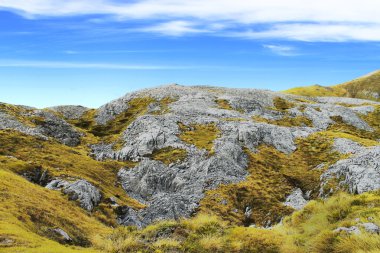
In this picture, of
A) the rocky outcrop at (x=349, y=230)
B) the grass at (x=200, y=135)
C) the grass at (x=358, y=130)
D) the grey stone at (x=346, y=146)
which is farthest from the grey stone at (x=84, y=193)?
the grass at (x=358, y=130)

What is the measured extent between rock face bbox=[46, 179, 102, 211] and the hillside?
0.63 ft

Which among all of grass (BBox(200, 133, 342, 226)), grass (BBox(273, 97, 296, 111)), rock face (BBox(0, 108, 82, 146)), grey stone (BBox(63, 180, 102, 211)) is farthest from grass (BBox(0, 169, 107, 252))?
grass (BBox(273, 97, 296, 111))

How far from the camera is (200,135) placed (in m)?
83.2

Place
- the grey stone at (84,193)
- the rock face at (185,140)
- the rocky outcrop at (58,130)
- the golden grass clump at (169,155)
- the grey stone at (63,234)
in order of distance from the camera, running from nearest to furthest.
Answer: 1. the grey stone at (63,234)
2. the grey stone at (84,193)
3. the rock face at (185,140)
4. the golden grass clump at (169,155)
5. the rocky outcrop at (58,130)

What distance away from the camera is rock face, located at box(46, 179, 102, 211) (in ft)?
154

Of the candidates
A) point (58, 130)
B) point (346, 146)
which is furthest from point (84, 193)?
point (346, 146)

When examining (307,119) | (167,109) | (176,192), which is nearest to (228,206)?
(176,192)

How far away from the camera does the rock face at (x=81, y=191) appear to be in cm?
4694

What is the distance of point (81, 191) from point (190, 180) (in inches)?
840

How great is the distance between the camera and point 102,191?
53688 millimetres

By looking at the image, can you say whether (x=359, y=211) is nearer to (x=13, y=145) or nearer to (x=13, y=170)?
(x=13, y=170)

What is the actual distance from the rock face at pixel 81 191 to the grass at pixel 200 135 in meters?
28.1

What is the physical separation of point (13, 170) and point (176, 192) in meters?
25.0

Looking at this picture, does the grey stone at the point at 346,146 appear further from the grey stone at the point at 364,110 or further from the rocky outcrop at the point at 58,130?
the rocky outcrop at the point at 58,130
